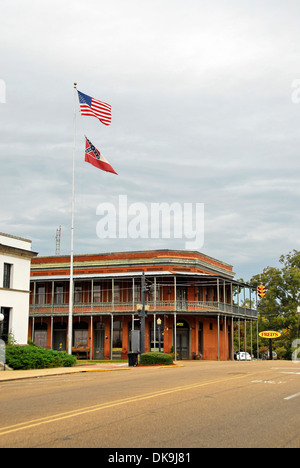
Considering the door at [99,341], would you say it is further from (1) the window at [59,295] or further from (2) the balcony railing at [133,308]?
(1) the window at [59,295]

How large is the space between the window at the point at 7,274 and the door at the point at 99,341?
63.4ft

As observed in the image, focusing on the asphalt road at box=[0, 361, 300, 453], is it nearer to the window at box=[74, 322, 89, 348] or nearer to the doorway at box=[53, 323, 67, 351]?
the window at box=[74, 322, 89, 348]

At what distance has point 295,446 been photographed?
26.7 ft

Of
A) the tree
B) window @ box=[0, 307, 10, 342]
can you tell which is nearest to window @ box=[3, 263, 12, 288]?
window @ box=[0, 307, 10, 342]

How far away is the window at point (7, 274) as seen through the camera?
115ft

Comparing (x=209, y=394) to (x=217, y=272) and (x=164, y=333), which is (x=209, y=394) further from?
(x=217, y=272)

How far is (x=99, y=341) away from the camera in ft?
175

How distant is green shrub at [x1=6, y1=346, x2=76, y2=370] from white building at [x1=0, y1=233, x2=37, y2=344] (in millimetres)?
3112

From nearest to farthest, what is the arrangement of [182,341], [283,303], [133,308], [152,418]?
[152,418], [133,308], [182,341], [283,303]

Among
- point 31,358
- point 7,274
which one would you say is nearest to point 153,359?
point 31,358

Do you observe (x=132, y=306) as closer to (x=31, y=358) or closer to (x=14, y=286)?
(x=14, y=286)

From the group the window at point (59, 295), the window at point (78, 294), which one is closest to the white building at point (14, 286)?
the window at point (78, 294)

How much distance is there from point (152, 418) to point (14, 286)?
85.3ft

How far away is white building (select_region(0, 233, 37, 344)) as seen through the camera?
113 ft
